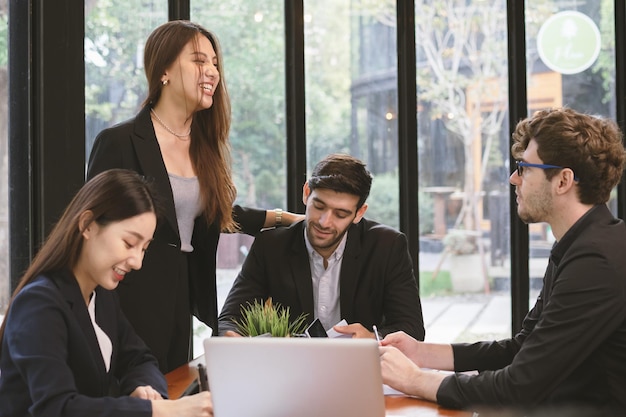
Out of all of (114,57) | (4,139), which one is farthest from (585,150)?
(114,57)

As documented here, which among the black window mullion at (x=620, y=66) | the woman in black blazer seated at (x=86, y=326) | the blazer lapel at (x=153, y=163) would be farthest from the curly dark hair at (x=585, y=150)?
the black window mullion at (x=620, y=66)

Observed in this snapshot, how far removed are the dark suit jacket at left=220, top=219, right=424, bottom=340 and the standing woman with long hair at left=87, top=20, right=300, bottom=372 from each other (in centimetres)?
16

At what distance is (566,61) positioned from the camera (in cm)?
524

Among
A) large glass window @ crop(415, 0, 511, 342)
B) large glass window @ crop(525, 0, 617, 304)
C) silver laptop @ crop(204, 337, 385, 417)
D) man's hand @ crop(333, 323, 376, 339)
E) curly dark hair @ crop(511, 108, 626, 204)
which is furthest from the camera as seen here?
large glass window @ crop(525, 0, 617, 304)

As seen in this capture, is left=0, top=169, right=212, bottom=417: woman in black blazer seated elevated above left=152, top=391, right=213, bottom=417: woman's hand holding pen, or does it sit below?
above

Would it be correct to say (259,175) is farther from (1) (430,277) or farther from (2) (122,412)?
(2) (122,412)

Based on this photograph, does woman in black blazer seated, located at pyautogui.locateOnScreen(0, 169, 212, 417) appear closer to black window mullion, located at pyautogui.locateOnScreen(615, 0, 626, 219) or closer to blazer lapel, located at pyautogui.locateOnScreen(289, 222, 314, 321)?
blazer lapel, located at pyautogui.locateOnScreen(289, 222, 314, 321)

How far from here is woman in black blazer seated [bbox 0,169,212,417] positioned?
1.80 m

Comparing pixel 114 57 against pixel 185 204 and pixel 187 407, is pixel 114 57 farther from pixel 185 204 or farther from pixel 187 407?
pixel 187 407

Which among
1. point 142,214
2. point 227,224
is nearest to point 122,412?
point 142,214

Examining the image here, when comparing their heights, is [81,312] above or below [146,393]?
above

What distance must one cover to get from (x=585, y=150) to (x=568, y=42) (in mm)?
3204

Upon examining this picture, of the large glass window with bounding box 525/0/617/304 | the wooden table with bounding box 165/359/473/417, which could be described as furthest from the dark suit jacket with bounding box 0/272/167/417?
the large glass window with bounding box 525/0/617/304

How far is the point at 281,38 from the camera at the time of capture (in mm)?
4707
